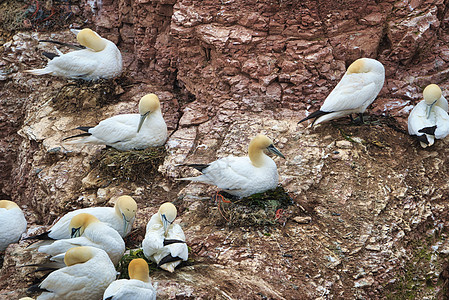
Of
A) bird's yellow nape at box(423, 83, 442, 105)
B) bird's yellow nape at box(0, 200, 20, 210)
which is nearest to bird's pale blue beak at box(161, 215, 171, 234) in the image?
bird's yellow nape at box(0, 200, 20, 210)

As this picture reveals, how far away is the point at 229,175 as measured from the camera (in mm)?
5352

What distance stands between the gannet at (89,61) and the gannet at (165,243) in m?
3.32

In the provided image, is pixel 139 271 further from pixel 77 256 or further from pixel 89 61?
pixel 89 61

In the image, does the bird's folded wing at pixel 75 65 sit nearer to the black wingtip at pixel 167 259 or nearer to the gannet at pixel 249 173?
the gannet at pixel 249 173

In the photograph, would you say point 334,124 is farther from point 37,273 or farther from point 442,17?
point 37,273

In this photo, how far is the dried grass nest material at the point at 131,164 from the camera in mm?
6438

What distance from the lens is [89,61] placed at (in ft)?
24.8

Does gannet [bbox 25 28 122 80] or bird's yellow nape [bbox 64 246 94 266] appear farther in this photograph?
gannet [bbox 25 28 122 80]

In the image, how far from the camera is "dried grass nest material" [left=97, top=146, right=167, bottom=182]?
6438 millimetres

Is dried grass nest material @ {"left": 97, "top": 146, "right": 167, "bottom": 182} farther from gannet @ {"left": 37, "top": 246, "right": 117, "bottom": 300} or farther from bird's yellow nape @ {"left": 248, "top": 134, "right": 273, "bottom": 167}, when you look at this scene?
gannet @ {"left": 37, "top": 246, "right": 117, "bottom": 300}

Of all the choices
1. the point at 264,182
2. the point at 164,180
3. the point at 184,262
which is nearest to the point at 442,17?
the point at 264,182

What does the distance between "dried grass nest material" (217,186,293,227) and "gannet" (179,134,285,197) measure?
8 cm

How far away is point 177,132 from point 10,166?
134 inches

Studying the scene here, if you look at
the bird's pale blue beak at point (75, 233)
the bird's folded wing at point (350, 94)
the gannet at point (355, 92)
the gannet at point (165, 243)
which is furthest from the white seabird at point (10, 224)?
the bird's folded wing at point (350, 94)
